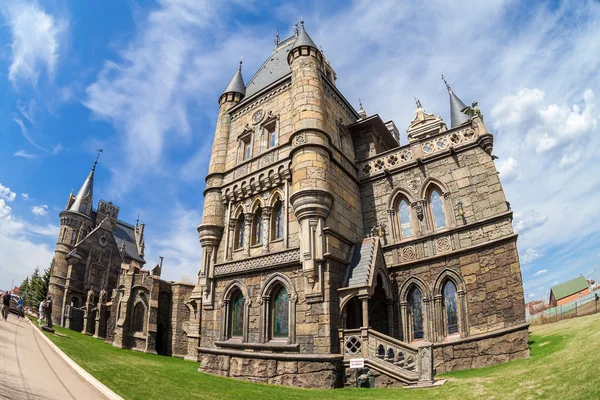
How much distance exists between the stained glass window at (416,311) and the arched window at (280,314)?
4.99 meters

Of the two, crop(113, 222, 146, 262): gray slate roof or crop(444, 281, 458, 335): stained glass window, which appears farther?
crop(113, 222, 146, 262): gray slate roof

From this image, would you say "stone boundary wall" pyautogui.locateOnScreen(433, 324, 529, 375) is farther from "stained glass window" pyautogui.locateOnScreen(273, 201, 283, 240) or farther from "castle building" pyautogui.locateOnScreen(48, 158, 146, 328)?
"castle building" pyautogui.locateOnScreen(48, 158, 146, 328)

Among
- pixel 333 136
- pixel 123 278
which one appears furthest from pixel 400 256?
pixel 123 278

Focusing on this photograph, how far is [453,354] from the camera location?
1211 cm

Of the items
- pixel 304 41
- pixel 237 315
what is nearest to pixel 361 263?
pixel 237 315

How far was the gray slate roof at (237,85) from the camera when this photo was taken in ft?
70.9

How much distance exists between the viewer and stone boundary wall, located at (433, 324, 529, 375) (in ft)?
35.6

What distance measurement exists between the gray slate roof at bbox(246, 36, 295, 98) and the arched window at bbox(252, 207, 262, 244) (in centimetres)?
742

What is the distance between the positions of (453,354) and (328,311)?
475 cm

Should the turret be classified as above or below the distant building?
above

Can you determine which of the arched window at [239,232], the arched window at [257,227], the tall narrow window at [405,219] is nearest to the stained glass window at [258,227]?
the arched window at [257,227]

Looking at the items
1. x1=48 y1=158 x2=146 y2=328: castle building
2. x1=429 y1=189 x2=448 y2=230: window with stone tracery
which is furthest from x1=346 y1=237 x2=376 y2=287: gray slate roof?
x1=48 y1=158 x2=146 y2=328: castle building

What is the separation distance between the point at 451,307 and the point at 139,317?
72.5 feet

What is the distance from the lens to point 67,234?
4291 centimetres
